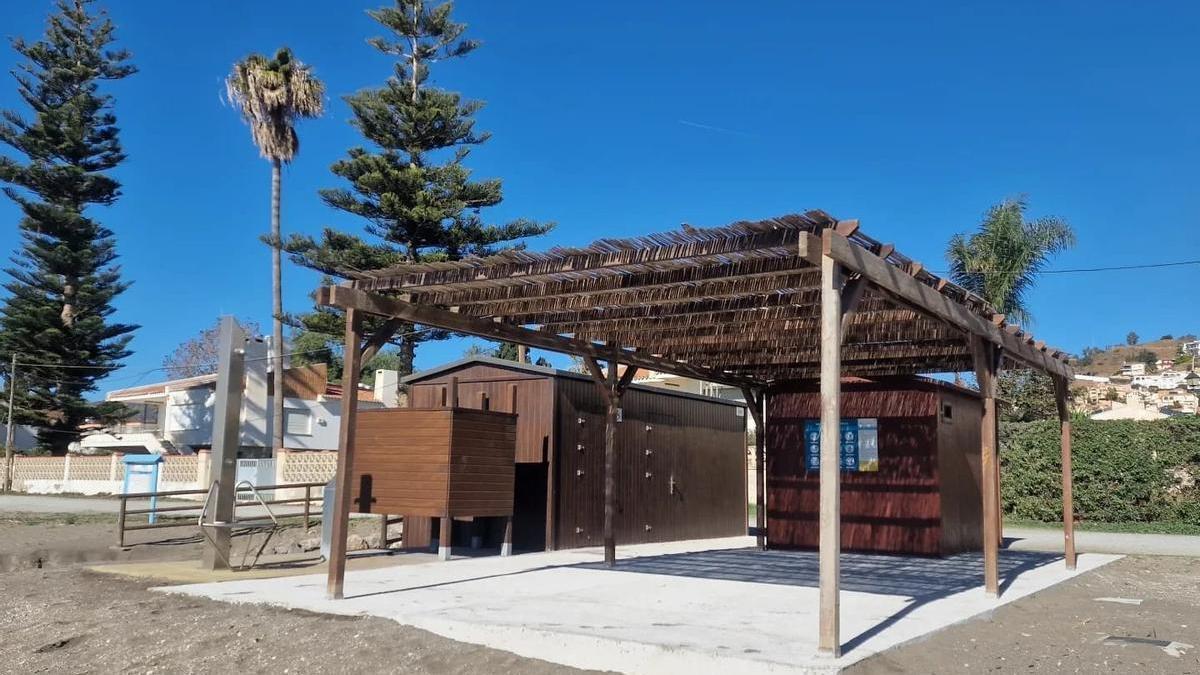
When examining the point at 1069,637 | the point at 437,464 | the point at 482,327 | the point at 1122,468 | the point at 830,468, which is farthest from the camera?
the point at 1122,468

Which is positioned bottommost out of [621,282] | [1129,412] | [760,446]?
[760,446]

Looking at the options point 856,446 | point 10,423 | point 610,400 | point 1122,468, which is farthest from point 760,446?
point 10,423

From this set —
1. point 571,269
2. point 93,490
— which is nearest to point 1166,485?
point 571,269

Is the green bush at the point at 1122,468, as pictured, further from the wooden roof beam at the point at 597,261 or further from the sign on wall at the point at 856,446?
the wooden roof beam at the point at 597,261

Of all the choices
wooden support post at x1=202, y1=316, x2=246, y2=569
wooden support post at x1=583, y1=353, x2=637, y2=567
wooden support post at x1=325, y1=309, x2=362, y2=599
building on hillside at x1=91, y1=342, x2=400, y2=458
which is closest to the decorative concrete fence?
building on hillside at x1=91, y1=342, x2=400, y2=458

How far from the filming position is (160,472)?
2561cm

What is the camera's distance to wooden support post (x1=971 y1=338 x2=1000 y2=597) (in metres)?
7.50

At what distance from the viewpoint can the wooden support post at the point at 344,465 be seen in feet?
23.5

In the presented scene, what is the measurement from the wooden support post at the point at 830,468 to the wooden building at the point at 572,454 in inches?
253

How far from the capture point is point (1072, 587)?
338 inches

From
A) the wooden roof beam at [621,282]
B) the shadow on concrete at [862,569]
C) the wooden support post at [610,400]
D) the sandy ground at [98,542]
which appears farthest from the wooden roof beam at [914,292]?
the sandy ground at [98,542]

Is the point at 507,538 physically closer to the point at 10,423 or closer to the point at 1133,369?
the point at 10,423

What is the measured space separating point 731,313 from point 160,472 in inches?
857

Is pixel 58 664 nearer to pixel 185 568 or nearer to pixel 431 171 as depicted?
pixel 185 568
